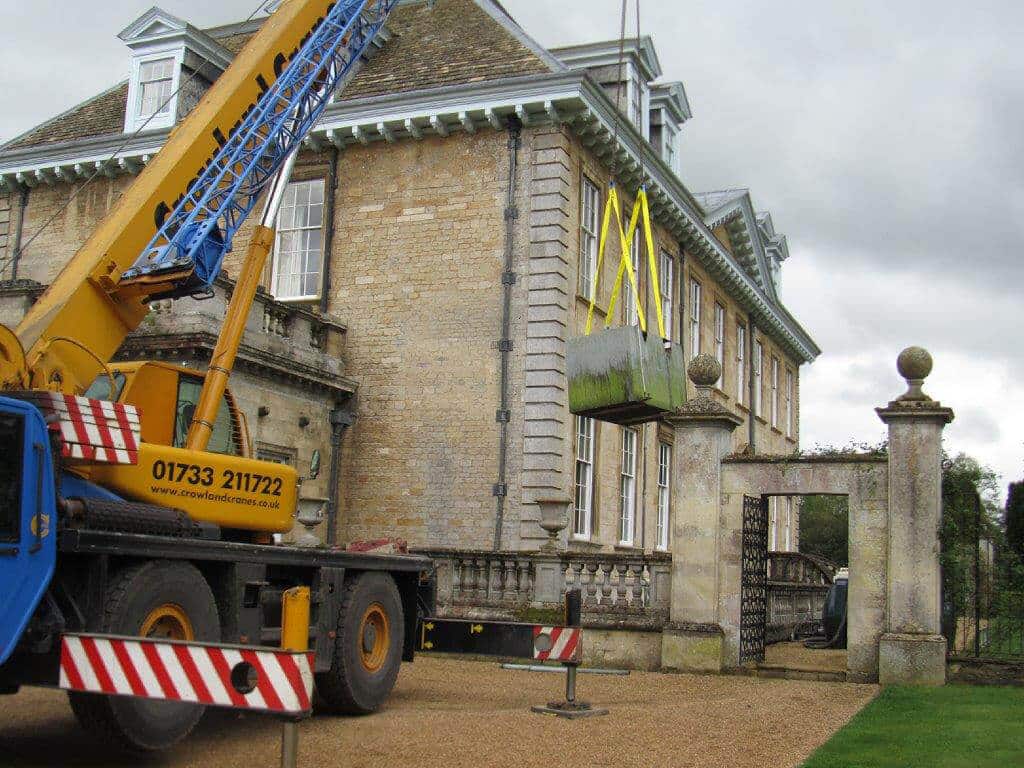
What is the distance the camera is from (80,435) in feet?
25.0

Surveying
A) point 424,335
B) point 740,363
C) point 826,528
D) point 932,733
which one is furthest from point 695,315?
point 826,528

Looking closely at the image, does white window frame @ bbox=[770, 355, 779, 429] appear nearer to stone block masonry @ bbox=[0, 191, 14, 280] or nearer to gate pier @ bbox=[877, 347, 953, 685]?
gate pier @ bbox=[877, 347, 953, 685]

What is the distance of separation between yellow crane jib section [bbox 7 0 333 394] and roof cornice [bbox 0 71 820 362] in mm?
7707

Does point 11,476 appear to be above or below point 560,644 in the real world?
above

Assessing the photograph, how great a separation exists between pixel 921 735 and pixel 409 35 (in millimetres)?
17890

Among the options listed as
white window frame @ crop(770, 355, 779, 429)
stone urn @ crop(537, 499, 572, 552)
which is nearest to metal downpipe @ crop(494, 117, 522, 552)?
stone urn @ crop(537, 499, 572, 552)

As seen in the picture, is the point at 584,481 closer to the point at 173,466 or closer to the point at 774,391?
the point at 173,466

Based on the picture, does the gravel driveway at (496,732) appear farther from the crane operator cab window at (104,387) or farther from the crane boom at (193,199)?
the crane boom at (193,199)

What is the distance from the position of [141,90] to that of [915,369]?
1588 centimetres

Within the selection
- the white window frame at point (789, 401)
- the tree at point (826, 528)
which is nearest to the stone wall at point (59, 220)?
the white window frame at point (789, 401)

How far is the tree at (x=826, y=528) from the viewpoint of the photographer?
57.9 metres

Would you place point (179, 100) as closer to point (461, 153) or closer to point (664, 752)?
point (461, 153)

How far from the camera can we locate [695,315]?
1121 inches

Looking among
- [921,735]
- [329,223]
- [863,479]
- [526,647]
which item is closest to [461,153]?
[329,223]
